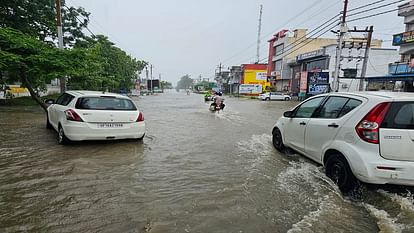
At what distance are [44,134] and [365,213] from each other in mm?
8239

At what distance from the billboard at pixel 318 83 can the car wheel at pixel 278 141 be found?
2420cm

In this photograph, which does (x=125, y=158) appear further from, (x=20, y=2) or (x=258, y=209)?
(x=20, y=2)

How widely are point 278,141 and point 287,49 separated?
4708 cm

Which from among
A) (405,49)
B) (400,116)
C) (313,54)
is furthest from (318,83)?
(400,116)

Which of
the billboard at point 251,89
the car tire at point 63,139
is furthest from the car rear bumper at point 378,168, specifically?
the billboard at point 251,89

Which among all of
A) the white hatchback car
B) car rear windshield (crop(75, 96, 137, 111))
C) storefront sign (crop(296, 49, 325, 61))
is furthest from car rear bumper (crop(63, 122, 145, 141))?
storefront sign (crop(296, 49, 325, 61))

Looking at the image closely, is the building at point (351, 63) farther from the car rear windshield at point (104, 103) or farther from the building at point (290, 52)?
the car rear windshield at point (104, 103)

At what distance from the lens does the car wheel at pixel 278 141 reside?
6272 mm

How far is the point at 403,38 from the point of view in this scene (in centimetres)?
2409

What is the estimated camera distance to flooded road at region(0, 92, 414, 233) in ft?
9.64

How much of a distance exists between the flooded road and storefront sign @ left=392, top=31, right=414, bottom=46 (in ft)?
82.0

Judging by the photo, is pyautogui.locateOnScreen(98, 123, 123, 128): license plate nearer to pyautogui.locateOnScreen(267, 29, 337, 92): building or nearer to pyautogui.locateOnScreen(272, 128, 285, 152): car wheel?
pyautogui.locateOnScreen(272, 128, 285, 152): car wheel

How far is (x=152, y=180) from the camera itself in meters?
4.30

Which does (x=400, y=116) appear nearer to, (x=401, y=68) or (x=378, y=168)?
(x=378, y=168)
